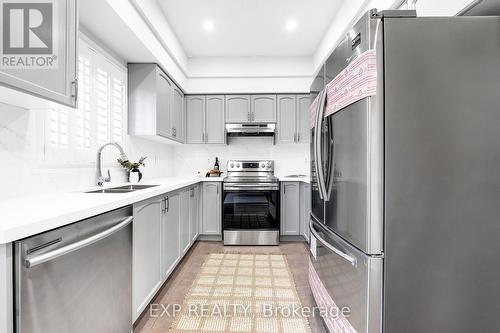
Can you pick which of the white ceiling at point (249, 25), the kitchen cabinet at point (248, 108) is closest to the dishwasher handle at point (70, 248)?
the white ceiling at point (249, 25)

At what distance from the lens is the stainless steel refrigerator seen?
1.05 m

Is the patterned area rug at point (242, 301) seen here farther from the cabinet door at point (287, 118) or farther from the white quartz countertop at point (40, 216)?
the cabinet door at point (287, 118)

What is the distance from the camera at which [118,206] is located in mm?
1344

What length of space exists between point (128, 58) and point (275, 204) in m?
2.45

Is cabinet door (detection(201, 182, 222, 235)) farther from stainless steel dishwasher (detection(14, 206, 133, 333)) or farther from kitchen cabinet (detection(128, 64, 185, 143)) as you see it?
stainless steel dishwasher (detection(14, 206, 133, 333))

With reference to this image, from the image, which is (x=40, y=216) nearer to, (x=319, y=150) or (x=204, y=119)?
(x=319, y=150)

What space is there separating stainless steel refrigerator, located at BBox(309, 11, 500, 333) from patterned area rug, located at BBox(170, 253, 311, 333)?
0.89m

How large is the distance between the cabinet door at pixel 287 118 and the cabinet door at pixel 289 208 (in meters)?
0.77

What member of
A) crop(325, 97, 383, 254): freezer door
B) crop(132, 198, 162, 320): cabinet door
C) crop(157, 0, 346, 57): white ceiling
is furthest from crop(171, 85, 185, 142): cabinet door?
crop(325, 97, 383, 254): freezer door

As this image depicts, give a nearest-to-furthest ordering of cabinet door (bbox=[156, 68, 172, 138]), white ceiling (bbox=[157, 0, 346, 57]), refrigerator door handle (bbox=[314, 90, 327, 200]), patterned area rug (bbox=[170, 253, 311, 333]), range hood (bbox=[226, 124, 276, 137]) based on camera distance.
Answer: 1. refrigerator door handle (bbox=[314, 90, 327, 200])
2. patterned area rug (bbox=[170, 253, 311, 333])
3. white ceiling (bbox=[157, 0, 346, 57])
4. cabinet door (bbox=[156, 68, 172, 138])
5. range hood (bbox=[226, 124, 276, 137])

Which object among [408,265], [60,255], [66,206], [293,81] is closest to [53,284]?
[60,255]

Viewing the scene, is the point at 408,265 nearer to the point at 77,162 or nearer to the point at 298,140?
the point at 77,162

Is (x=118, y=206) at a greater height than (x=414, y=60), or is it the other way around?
(x=414, y=60)

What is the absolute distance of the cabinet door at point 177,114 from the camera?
3299mm
